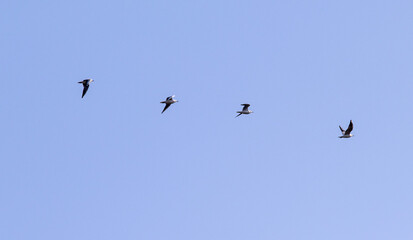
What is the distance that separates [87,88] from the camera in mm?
102812

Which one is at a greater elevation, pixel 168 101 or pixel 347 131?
pixel 168 101

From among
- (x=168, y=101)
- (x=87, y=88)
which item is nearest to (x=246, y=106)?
(x=168, y=101)

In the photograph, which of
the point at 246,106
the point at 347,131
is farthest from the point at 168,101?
the point at 347,131

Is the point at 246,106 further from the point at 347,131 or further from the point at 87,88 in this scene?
the point at 87,88

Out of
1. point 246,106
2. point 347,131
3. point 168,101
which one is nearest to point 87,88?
point 168,101

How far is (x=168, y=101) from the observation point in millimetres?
108875

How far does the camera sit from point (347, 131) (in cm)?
10394

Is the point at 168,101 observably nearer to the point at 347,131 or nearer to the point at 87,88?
the point at 87,88

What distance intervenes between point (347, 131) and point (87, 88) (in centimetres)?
4428

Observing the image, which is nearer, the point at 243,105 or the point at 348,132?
the point at 348,132

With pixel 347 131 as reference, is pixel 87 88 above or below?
above

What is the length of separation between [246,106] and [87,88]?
27.8 meters

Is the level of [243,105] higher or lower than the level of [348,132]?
higher
